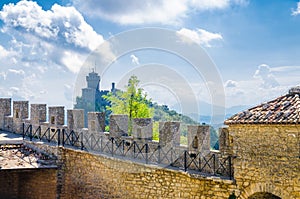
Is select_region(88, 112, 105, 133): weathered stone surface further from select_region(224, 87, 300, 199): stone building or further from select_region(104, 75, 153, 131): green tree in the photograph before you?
select_region(104, 75, 153, 131): green tree

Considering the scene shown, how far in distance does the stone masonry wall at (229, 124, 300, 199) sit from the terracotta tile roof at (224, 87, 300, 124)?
0.48 ft

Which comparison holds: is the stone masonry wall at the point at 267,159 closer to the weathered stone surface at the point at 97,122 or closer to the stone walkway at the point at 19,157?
the weathered stone surface at the point at 97,122

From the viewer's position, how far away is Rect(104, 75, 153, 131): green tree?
22984 millimetres

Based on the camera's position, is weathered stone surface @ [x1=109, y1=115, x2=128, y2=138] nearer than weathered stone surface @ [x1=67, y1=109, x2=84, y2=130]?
Yes

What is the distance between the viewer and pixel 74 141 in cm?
1366

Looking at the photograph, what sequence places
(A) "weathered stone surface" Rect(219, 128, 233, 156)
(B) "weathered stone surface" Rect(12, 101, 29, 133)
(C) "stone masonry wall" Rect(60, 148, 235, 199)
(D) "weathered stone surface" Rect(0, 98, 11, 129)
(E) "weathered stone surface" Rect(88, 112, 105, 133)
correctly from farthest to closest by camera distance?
(D) "weathered stone surface" Rect(0, 98, 11, 129) → (B) "weathered stone surface" Rect(12, 101, 29, 133) → (E) "weathered stone surface" Rect(88, 112, 105, 133) → (A) "weathered stone surface" Rect(219, 128, 233, 156) → (C) "stone masonry wall" Rect(60, 148, 235, 199)

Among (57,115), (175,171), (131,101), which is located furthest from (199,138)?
(131,101)

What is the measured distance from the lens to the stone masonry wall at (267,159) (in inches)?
300

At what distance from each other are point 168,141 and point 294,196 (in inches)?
163

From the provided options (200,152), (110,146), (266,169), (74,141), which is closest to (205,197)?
(200,152)

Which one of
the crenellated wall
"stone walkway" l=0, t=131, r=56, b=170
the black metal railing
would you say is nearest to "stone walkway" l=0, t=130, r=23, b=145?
"stone walkway" l=0, t=131, r=56, b=170

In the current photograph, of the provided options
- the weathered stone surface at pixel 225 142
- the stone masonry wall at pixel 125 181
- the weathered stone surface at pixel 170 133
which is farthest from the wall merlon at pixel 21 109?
the weathered stone surface at pixel 225 142

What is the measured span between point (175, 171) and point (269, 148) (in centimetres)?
287

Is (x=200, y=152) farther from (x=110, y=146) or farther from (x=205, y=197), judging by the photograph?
(x=110, y=146)
